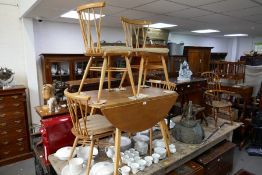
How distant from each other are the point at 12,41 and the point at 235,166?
4473 mm

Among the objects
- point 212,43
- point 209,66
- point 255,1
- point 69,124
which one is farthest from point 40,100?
point 212,43

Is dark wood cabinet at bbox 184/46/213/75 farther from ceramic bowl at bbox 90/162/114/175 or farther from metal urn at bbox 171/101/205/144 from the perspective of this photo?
ceramic bowl at bbox 90/162/114/175

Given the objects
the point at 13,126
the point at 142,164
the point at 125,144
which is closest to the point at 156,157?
the point at 142,164

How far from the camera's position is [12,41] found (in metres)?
3.42

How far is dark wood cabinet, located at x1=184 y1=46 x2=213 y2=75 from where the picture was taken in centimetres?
563

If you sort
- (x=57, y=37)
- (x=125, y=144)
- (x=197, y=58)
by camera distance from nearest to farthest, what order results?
(x=125, y=144) < (x=57, y=37) < (x=197, y=58)

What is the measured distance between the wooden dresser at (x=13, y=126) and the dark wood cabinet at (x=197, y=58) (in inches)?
175

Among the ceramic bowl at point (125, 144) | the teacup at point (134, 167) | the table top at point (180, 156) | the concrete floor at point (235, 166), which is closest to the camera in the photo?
the teacup at point (134, 167)

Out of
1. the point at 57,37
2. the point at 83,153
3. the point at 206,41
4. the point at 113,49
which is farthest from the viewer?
the point at 206,41

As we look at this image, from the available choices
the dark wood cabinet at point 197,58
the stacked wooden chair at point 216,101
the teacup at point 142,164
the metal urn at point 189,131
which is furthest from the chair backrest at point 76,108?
the dark wood cabinet at point 197,58

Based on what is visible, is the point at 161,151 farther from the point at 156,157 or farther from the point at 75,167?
the point at 75,167

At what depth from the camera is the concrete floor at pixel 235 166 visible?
2.96 m

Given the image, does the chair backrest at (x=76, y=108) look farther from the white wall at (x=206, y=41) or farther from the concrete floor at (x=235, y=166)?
the white wall at (x=206, y=41)

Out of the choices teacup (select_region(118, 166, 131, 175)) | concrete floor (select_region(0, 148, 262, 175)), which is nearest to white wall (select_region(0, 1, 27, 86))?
concrete floor (select_region(0, 148, 262, 175))
